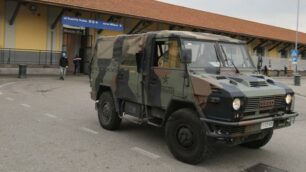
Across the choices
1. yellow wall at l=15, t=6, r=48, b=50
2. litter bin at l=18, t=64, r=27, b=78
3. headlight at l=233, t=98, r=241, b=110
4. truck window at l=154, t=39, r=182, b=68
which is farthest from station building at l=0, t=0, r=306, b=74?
headlight at l=233, t=98, r=241, b=110

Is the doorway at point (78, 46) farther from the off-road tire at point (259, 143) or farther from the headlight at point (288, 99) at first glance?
the headlight at point (288, 99)

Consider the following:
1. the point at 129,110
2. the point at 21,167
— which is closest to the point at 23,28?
the point at 129,110

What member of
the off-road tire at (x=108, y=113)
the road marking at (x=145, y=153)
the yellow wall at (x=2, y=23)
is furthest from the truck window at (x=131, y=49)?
the yellow wall at (x=2, y=23)

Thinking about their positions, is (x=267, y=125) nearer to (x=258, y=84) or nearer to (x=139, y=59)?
(x=258, y=84)

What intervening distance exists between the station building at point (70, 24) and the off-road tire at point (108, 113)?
16.2 m

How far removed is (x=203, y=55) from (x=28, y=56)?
20476 millimetres

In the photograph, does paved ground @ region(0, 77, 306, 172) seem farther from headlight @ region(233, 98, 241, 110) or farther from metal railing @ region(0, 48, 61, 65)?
metal railing @ region(0, 48, 61, 65)

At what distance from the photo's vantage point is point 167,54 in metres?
7.09

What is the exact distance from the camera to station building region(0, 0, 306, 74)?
24469 mm

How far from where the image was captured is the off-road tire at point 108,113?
338 inches

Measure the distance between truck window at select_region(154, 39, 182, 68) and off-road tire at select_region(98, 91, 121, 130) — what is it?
6.00 feet

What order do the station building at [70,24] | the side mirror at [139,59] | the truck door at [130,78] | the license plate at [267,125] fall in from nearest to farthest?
the license plate at [267,125] → the side mirror at [139,59] → the truck door at [130,78] → the station building at [70,24]

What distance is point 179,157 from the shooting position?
6488 mm

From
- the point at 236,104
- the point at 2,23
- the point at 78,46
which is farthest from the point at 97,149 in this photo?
the point at 78,46
